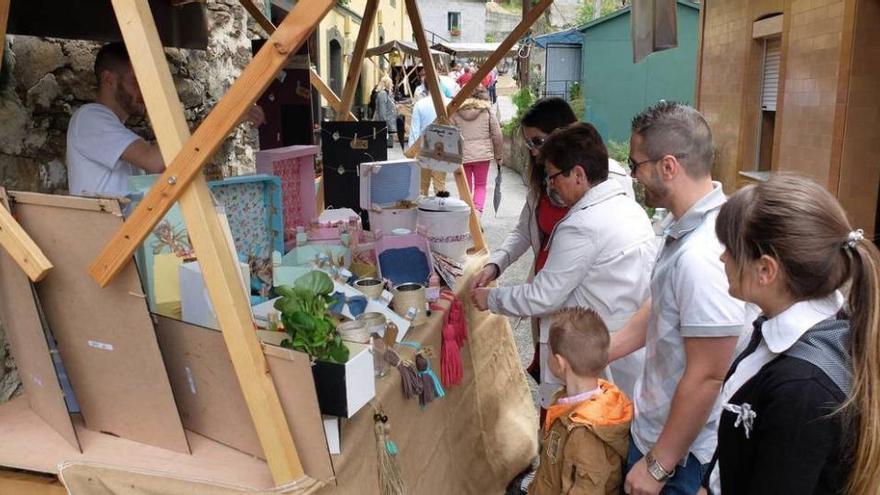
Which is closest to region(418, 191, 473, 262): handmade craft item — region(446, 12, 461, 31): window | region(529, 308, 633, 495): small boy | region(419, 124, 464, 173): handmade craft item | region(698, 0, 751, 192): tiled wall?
region(419, 124, 464, 173): handmade craft item

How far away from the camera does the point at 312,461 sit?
1.63 metres

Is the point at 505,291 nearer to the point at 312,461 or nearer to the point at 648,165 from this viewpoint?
the point at 648,165

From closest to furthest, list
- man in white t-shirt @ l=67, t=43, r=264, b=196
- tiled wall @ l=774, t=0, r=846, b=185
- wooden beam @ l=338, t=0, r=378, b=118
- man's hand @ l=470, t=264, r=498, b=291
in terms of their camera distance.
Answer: man in white t-shirt @ l=67, t=43, r=264, b=196 → man's hand @ l=470, t=264, r=498, b=291 → wooden beam @ l=338, t=0, r=378, b=118 → tiled wall @ l=774, t=0, r=846, b=185

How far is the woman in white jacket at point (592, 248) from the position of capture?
245cm

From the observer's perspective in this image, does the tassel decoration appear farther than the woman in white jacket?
No

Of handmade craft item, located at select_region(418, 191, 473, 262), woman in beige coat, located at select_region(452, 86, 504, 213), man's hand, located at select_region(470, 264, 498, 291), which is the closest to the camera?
man's hand, located at select_region(470, 264, 498, 291)

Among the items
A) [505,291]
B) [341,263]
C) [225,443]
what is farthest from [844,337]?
[341,263]

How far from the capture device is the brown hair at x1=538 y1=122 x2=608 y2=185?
2.56 metres

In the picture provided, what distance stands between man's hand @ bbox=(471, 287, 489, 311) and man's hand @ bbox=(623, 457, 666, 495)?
3.46 feet

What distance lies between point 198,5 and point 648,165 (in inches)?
114

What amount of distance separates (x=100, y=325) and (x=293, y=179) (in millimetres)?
1680

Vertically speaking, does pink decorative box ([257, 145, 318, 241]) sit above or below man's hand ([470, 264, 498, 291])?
above

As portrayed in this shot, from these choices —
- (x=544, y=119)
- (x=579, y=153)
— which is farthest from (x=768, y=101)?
(x=579, y=153)

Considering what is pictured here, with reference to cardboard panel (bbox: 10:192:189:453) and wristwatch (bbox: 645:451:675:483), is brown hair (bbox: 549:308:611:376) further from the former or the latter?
cardboard panel (bbox: 10:192:189:453)
